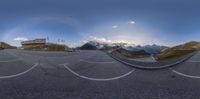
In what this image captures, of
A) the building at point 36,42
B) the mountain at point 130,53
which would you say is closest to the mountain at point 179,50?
the mountain at point 130,53

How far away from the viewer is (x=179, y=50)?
2361 millimetres

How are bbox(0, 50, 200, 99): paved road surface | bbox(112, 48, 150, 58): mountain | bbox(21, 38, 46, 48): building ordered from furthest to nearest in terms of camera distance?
bbox(21, 38, 46, 48): building < bbox(112, 48, 150, 58): mountain < bbox(0, 50, 200, 99): paved road surface

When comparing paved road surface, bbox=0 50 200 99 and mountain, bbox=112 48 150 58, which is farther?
mountain, bbox=112 48 150 58

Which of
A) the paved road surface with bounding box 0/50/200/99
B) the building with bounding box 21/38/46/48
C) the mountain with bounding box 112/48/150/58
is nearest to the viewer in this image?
the paved road surface with bounding box 0/50/200/99

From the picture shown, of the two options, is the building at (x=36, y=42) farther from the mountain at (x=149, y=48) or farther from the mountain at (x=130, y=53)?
the mountain at (x=149, y=48)

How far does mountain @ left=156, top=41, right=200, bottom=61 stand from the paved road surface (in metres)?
0.11

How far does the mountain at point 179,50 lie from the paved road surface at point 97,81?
106 millimetres

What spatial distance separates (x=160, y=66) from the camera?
2211 mm

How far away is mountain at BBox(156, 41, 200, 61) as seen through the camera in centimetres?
230

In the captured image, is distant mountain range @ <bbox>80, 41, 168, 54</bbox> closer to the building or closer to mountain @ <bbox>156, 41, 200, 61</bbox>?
mountain @ <bbox>156, 41, 200, 61</bbox>

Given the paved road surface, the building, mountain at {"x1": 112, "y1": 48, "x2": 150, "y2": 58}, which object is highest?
the building

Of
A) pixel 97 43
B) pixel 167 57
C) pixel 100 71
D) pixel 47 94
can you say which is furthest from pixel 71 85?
pixel 167 57

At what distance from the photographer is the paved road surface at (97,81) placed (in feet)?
5.45

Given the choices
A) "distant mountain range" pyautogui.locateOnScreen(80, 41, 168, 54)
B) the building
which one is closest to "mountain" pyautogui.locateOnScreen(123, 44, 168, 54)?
"distant mountain range" pyautogui.locateOnScreen(80, 41, 168, 54)
